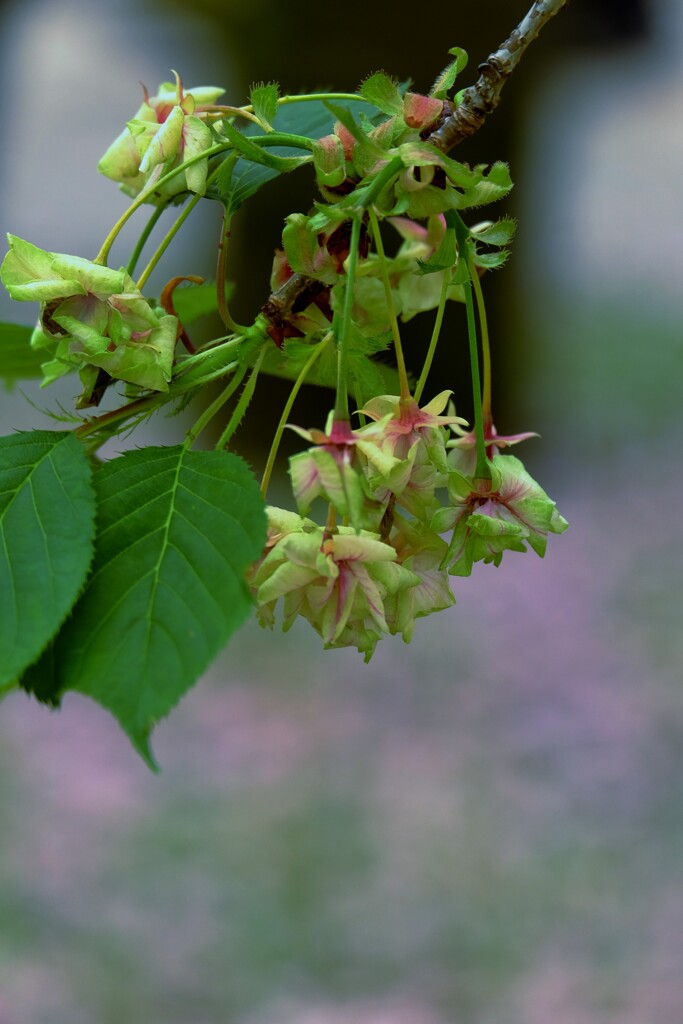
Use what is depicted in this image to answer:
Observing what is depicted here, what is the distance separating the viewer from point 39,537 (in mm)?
424

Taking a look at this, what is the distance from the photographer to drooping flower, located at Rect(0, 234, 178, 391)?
17.1 inches

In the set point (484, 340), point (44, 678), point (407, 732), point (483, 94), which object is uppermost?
point (483, 94)

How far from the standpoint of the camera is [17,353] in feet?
1.97

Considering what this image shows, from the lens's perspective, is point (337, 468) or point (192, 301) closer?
point (337, 468)

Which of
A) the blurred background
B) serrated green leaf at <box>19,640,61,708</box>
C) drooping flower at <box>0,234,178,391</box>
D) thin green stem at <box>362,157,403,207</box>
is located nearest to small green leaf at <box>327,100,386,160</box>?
thin green stem at <box>362,157,403,207</box>

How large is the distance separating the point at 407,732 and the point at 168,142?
6.02 ft

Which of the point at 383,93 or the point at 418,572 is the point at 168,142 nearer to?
the point at 383,93

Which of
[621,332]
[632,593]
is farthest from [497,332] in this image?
[621,332]

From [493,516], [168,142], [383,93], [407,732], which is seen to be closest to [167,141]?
[168,142]

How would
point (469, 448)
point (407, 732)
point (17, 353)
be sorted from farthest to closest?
point (407, 732) → point (17, 353) → point (469, 448)

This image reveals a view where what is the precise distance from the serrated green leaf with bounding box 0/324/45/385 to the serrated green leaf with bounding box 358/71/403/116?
0.26 metres

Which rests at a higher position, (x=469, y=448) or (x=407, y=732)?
(x=469, y=448)

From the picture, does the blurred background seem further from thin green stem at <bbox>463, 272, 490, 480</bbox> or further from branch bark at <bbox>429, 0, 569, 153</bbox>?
branch bark at <bbox>429, 0, 569, 153</bbox>

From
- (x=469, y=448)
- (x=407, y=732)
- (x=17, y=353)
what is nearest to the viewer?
(x=469, y=448)
